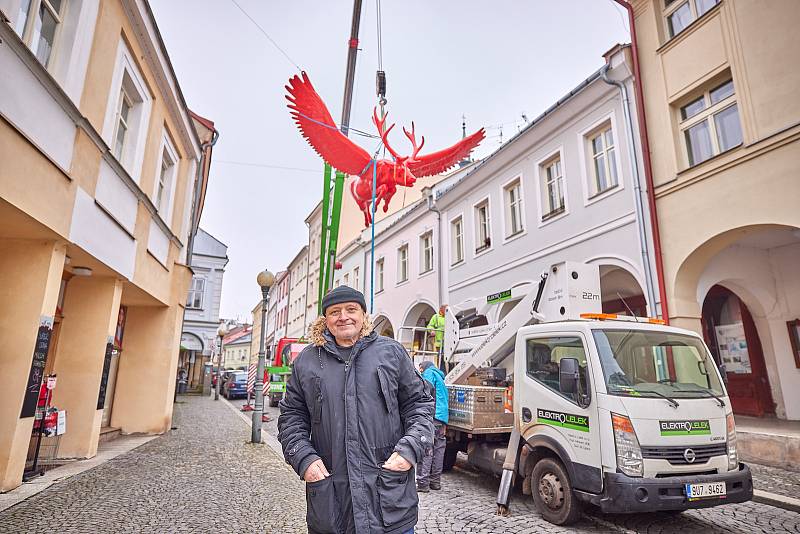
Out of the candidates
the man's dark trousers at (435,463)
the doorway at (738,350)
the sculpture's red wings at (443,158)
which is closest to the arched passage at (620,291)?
the doorway at (738,350)

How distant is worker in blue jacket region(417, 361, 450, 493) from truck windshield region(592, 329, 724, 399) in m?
2.38

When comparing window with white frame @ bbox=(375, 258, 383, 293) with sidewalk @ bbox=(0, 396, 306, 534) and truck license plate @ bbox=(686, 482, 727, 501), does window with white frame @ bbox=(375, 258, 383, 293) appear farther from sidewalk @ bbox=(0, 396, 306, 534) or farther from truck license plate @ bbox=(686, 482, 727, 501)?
truck license plate @ bbox=(686, 482, 727, 501)

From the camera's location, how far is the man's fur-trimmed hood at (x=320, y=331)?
2.62m

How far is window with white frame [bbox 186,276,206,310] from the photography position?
33156 mm

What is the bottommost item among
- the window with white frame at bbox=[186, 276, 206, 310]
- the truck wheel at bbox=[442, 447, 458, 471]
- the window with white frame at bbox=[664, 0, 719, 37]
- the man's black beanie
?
the truck wheel at bbox=[442, 447, 458, 471]

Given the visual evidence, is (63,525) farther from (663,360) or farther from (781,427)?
(781,427)

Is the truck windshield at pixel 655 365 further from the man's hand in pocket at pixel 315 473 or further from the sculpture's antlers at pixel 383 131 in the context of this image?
the sculpture's antlers at pixel 383 131

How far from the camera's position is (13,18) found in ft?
17.3

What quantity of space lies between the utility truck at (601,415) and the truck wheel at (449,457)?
863mm

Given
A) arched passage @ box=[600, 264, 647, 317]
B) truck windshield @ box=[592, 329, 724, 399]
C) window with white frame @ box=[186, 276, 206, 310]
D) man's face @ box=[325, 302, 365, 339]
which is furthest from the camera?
window with white frame @ box=[186, 276, 206, 310]

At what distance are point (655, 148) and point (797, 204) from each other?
119 inches

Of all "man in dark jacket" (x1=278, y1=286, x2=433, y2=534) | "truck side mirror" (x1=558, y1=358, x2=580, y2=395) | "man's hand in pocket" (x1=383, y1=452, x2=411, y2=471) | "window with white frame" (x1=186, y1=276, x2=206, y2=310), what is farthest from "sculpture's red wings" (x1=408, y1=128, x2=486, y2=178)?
"window with white frame" (x1=186, y1=276, x2=206, y2=310)

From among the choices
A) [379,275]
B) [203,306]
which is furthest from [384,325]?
[203,306]

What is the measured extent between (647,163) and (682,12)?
3254 mm
